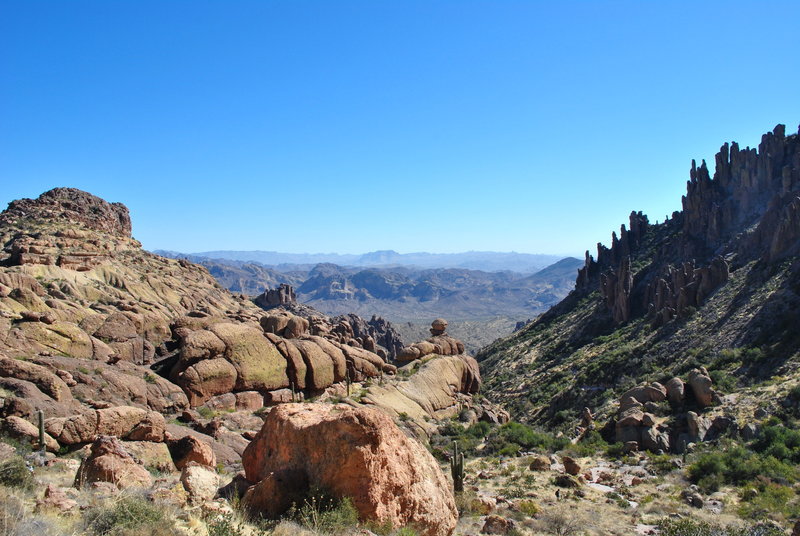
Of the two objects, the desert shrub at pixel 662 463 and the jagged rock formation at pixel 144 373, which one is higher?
the jagged rock formation at pixel 144 373

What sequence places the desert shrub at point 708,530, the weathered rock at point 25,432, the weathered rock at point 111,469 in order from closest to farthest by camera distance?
the weathered rock at point 111,469
the desert shrub at point 708,530
the weathered rock at point 25,432

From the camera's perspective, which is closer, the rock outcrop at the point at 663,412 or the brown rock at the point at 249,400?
the rock outcrop at the point at 663,412

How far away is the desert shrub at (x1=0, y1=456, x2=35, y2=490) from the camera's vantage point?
11.1m

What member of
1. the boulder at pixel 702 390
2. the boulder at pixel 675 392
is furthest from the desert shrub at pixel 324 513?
the boulder at pixel 675 392

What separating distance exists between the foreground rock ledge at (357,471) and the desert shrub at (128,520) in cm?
260

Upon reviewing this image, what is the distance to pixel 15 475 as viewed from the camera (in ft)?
37.1

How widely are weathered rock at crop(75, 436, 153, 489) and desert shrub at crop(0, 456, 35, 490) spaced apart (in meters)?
1.16

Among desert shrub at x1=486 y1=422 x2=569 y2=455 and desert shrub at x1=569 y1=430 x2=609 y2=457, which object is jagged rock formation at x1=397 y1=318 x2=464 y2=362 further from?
desert shrub at x1=569 y1=430 x2=609 y2=457

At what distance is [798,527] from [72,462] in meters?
20.4

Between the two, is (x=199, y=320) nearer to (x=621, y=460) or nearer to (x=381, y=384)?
(x=381, y=384)

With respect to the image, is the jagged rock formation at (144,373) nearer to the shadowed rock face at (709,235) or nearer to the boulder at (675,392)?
the boulder at (675,392)

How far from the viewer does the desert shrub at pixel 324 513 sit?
34.6 feet

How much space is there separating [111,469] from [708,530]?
1640cm

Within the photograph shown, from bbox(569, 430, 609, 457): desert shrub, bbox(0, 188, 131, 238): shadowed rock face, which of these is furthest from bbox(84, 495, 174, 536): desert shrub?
bbox(0, 188, 131, 238): shadowed rock face
